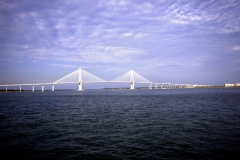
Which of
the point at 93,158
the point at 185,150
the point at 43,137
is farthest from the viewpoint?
the point at 43,137

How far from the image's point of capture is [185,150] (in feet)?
23.3

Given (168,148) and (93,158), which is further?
(168,148)

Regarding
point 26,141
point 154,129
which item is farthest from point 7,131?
point 154,129

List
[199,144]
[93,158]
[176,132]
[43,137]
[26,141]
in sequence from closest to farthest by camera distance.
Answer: [93,158] < [199,144] < [26,141] < [43,137] < [176,132]

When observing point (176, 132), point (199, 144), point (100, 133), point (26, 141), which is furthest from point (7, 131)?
point (199, 144)

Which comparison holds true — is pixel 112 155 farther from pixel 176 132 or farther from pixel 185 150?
pixel 176 132

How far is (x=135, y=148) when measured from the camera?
741 centimetres

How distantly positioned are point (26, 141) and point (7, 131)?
117 inches

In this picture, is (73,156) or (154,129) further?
(154,129)

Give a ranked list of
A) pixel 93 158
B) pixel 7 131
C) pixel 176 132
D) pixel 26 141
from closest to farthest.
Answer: pixel 93 158, pixel 26 141, pixel 176 132, pixel 7 131

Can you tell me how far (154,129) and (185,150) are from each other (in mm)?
3503

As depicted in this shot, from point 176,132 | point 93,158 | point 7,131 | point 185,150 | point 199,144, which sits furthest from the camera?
point 7,131

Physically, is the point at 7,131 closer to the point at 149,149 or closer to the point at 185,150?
the point at 149,149

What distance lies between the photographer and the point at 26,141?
28.2 feet
